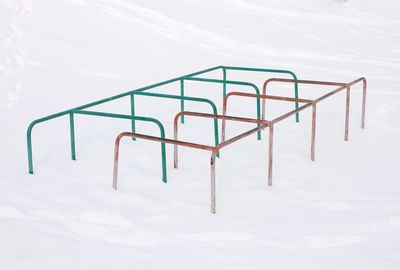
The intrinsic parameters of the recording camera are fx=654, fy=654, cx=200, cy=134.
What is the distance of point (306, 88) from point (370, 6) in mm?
7537

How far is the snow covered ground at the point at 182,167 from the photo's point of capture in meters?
4.09

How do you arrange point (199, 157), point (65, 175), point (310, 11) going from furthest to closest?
1. point (310, 11)
2. point (199, 157)
3. point (65, 175)

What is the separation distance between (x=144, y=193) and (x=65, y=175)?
2.65ft

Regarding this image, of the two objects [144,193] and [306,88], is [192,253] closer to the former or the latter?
[144,193]

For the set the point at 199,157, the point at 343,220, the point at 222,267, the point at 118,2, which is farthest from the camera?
the point at 118,2

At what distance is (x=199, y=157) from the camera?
6.02m

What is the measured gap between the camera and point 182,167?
572cm

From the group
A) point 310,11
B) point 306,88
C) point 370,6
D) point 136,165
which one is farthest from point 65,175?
point 370,6

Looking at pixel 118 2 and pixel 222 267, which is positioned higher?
pixel 118 2

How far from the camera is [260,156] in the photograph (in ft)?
19.8

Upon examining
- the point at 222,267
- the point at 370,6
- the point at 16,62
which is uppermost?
the point at 370,6

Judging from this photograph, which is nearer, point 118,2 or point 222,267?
point 222,267

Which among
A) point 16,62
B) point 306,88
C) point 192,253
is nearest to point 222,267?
point 192,253

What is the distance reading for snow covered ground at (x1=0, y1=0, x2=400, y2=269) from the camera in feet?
13.4
